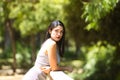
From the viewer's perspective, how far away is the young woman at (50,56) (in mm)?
4414

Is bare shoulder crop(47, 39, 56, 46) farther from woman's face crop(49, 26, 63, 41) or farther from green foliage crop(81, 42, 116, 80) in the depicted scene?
green foliage crop(81, 42, 116, 80)

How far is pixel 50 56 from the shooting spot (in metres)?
4.41

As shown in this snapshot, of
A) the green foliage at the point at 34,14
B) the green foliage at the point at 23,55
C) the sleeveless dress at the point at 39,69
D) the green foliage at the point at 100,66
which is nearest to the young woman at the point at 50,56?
the sleeveless dress at the point at 39,69

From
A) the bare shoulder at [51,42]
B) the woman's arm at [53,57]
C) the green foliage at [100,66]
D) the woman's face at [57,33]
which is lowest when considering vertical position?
the green foliage at [100,66]

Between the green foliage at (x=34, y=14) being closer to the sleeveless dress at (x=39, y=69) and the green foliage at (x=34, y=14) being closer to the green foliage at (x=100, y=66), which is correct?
the green foliage at (x=100, y=66)

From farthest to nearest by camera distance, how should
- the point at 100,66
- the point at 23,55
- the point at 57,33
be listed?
the point at 23,55, the point at 100,66, the point at 57,33

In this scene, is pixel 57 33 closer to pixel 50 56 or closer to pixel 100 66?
pixel 50 56

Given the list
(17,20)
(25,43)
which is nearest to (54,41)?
→ (17,20)

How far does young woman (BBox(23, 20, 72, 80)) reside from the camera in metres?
4.41

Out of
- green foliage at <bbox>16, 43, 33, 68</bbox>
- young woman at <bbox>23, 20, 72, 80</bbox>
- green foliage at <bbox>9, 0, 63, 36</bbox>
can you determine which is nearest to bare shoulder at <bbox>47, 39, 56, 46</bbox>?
young woman at <bbox>23, 20, 72, 80</bbox>

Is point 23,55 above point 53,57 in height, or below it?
below

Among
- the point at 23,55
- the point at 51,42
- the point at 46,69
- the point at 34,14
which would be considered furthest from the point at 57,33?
the point at 23,55

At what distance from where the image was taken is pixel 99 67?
2028cm

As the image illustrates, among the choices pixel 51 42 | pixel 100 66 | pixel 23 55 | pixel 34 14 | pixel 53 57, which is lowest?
pixel 23 55
